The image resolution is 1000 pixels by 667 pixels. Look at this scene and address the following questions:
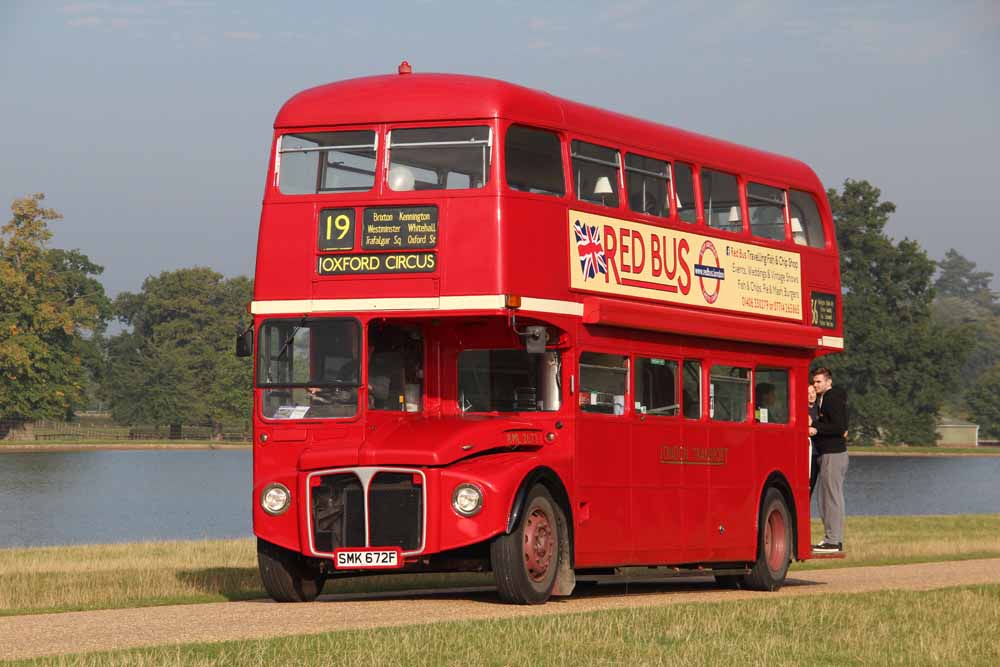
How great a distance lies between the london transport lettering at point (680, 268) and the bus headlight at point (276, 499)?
10.6 feet

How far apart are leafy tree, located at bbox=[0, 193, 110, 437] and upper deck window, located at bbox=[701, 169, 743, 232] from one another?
87656 mm

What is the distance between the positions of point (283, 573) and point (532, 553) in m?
2.26

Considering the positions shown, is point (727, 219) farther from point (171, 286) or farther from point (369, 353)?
point (171, 286)

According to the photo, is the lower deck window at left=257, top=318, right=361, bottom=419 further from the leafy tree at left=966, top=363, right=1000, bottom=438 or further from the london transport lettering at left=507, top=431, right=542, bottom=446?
the leafy tree at left=966, top=363, right=1000, bottom=438

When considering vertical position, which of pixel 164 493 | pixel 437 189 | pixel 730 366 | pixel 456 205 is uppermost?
pixel 437 189

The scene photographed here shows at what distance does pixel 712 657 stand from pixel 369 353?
497 centimetres

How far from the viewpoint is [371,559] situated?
15562 mm

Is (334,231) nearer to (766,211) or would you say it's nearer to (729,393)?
(729,393)

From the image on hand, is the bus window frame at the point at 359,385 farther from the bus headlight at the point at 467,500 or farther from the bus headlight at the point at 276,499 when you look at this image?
the bus headlight at the point at 467,500

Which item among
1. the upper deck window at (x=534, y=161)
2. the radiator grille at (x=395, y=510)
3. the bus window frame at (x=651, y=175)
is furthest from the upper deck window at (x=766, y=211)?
the radiator grille at (x=395, y=510)

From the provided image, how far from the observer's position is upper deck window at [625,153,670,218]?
18.2 meters

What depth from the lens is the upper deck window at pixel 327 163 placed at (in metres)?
16.4

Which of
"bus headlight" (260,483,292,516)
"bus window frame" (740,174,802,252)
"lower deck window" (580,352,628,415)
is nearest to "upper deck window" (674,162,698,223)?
"bus window frame" (740,174,802,252)

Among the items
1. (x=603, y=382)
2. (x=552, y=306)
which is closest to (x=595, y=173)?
(x=552, y=306)
